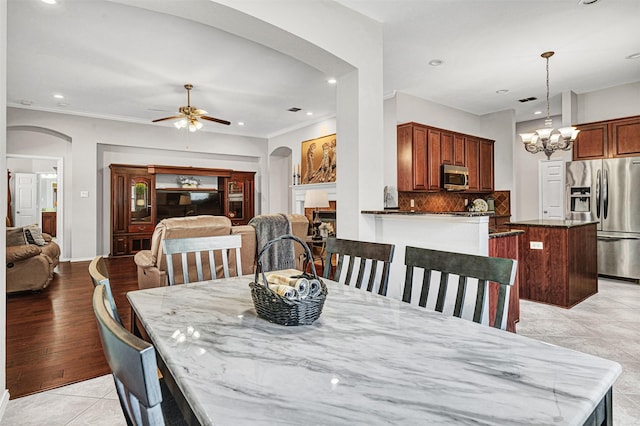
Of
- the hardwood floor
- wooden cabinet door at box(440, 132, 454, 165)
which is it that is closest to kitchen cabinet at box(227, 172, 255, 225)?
the hardwood floor

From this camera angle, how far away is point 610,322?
322cm

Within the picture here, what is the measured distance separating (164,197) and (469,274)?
296 inches

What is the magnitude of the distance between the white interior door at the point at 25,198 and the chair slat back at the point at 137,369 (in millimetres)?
11789

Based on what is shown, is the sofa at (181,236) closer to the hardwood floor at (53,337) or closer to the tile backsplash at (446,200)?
the hardwood floor at (53,337)

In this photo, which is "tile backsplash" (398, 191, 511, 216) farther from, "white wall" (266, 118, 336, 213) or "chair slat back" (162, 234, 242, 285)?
"chair slat back" (162, 234, 242, 285)

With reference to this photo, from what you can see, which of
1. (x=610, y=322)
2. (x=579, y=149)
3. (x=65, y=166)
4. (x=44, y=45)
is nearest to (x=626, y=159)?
(x=579, y=149)

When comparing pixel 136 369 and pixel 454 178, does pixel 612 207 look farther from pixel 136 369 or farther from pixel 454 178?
pixel 136 369

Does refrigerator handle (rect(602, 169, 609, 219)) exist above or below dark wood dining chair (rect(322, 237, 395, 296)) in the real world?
above

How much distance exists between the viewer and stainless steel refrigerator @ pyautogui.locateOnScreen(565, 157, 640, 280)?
4.73 metres

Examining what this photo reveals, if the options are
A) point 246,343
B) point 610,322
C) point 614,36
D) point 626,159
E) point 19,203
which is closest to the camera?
point 246,343

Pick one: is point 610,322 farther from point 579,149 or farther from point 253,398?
point 253,398

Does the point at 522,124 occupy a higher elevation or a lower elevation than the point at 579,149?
higher

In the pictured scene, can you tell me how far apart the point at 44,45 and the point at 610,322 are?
6.42 meters

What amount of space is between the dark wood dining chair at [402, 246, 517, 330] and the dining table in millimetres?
171
